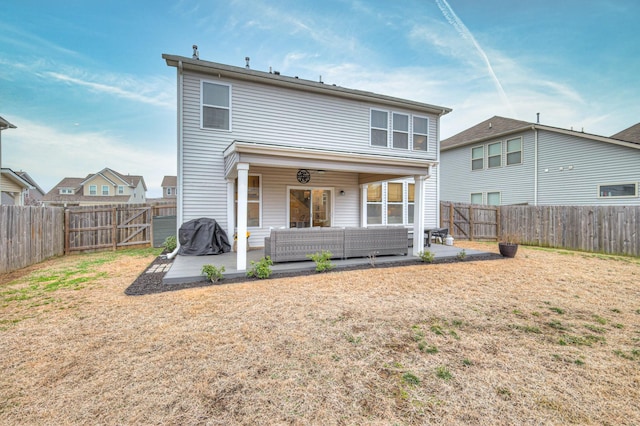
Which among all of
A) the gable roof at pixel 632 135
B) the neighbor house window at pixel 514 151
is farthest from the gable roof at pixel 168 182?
the gable roof at pixel 632 135

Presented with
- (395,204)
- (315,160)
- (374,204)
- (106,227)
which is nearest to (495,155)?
(395,204)

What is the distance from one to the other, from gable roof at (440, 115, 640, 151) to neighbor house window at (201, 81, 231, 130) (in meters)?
13.7

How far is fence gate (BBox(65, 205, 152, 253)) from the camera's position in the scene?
28.6 ft

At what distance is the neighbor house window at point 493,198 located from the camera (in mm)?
14578

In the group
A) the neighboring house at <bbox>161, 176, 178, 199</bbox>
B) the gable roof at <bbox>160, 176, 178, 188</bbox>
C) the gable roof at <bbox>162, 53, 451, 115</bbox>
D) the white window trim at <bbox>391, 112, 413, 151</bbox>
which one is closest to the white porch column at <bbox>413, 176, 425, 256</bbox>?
the white window trim at <bbox>391, 112, 413, 151</bbox>

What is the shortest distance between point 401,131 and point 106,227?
1140 cm

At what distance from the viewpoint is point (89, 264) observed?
22.8 feet

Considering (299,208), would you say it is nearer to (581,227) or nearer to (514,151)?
(581,227)

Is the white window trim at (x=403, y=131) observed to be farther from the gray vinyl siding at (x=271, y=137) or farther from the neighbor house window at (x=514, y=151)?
the neighbor house window at (x=514, y=151)

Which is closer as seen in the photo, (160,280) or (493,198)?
(160,280)

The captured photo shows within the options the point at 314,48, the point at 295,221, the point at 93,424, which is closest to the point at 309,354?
the point at 93,424

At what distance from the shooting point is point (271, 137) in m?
8.76

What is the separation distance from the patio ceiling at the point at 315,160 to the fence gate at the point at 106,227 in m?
5.24

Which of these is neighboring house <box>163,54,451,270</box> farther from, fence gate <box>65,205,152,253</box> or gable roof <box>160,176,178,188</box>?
gable roof <box>160,176,178,188</box>
